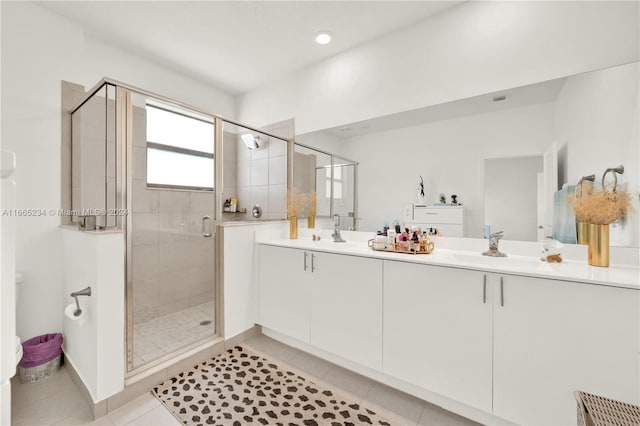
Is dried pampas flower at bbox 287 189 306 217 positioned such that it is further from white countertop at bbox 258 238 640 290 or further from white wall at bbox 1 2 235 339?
white wall at bbox 1 2 235 339

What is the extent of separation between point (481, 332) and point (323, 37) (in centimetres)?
246

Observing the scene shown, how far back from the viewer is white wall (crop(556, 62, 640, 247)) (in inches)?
53.6

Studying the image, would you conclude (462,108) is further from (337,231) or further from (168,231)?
(168,231)

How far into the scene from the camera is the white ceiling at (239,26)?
1987 mm

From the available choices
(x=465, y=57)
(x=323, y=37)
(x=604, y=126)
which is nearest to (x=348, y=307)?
(x=604, y=126)

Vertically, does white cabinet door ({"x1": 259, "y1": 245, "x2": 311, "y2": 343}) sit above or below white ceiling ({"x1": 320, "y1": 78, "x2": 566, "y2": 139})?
below

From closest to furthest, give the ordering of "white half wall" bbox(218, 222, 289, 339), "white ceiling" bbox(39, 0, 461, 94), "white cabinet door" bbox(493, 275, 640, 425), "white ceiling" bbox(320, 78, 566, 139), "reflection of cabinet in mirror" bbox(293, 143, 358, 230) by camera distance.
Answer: "white cabinet door" bbox(493, 275, 640, 425), "white ceiling" bbox(320, 78, 566, 139), "white ceiling" bbox(39, 0, 461, 94), "white half wall" bbox(218, 222, 289, 339), "reflection of cabinet in mirror" bbox(293, 143, 358, 230)

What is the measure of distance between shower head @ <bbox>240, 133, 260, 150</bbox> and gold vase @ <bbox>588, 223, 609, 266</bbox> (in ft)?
7.87

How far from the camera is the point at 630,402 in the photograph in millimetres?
1063

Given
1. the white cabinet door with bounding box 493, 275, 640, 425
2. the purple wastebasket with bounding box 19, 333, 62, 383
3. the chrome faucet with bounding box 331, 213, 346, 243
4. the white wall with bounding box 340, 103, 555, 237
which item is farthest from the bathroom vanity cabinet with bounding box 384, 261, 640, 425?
the purple wastebasket with bounding box 19, 333, 62, 383

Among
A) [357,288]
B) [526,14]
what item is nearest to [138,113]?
[357,288]

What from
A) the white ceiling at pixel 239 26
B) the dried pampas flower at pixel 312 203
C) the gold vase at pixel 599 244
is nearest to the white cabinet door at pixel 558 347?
the gold vase at pixel 599 244

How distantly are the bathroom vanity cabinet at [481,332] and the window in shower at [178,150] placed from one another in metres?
1.11

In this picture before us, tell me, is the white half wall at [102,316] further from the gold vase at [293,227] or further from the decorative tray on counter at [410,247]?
the decorative tray on counter at [410,247]
